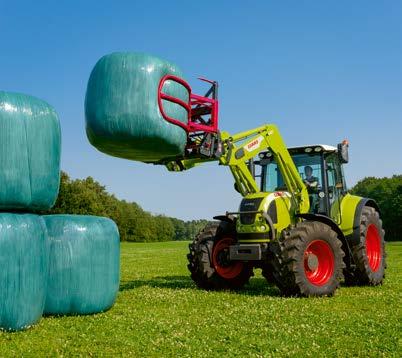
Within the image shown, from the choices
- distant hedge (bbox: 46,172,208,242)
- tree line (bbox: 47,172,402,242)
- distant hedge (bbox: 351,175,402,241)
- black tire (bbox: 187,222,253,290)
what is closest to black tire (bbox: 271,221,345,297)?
black tire (bbox: 187,222,253,290)

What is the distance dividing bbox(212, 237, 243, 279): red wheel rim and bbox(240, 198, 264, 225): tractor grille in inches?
47.6

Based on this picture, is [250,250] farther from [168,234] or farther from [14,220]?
[168,234]

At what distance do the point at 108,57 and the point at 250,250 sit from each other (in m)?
4.87

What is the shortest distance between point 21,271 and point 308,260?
6.03 metres

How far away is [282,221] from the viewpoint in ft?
39.5

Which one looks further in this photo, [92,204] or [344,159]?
[92,204]

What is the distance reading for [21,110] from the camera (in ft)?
25.5

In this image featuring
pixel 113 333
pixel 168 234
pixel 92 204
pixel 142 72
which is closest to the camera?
pixel 113 333

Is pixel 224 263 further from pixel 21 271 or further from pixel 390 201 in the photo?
pixel 390 201

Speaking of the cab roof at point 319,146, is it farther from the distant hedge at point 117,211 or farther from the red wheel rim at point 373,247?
the distant hedge at point 117,211

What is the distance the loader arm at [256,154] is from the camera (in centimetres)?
1207

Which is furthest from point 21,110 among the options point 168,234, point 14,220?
point 168,234

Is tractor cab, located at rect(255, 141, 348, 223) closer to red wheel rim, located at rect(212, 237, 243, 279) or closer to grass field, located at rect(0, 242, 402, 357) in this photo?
red wheel rim, located at rect(212, 237, 243, 279)

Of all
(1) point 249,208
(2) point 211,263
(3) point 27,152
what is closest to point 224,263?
(2) point 211,263
